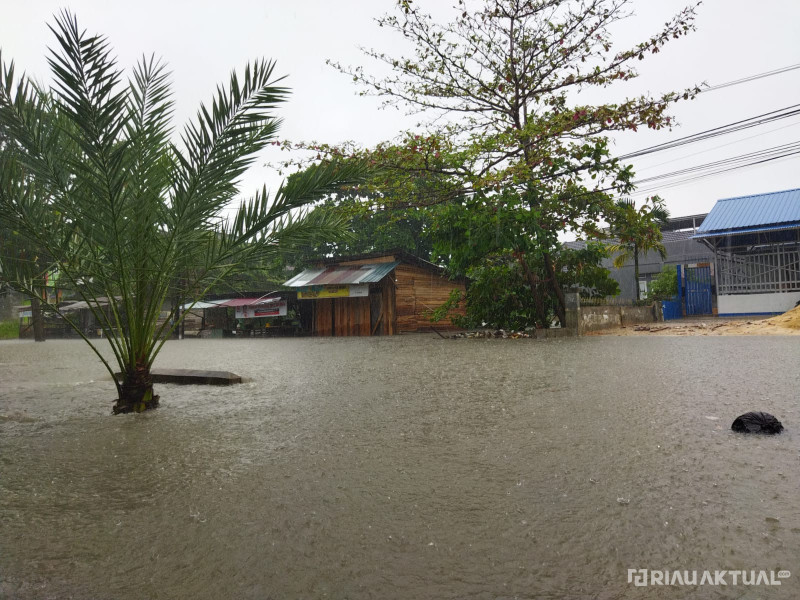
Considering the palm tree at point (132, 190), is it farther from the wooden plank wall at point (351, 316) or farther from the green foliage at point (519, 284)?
the wooden plank wall at point (351, 316)

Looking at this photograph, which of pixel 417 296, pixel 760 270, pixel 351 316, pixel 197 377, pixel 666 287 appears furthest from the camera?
pixel 351 316

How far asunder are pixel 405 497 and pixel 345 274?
1860 centimetres

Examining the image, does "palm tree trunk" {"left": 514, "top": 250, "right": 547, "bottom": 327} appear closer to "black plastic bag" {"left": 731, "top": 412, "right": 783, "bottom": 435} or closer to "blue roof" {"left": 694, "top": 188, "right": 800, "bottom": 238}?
"blue roof" {"left": 694, "top": 188, "right": 800, "bottom": 238}

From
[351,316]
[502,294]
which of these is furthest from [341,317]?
[502,294]

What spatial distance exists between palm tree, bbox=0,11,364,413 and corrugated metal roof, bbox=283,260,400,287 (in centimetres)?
1416

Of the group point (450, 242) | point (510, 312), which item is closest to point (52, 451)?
point (450, 242)

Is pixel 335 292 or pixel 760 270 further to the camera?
pixel 335 292

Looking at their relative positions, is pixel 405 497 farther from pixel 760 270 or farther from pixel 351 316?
pixel 351 316

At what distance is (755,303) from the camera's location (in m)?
15.9

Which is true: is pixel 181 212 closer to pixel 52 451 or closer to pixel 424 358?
pixel 52 451

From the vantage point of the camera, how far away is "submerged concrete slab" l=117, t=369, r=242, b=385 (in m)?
5.97

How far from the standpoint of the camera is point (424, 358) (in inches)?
331

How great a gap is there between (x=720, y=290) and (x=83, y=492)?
1825 cm

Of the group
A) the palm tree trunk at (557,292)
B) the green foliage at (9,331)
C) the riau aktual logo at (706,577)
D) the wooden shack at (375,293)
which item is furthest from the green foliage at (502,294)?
the green foliage at (9,331)
